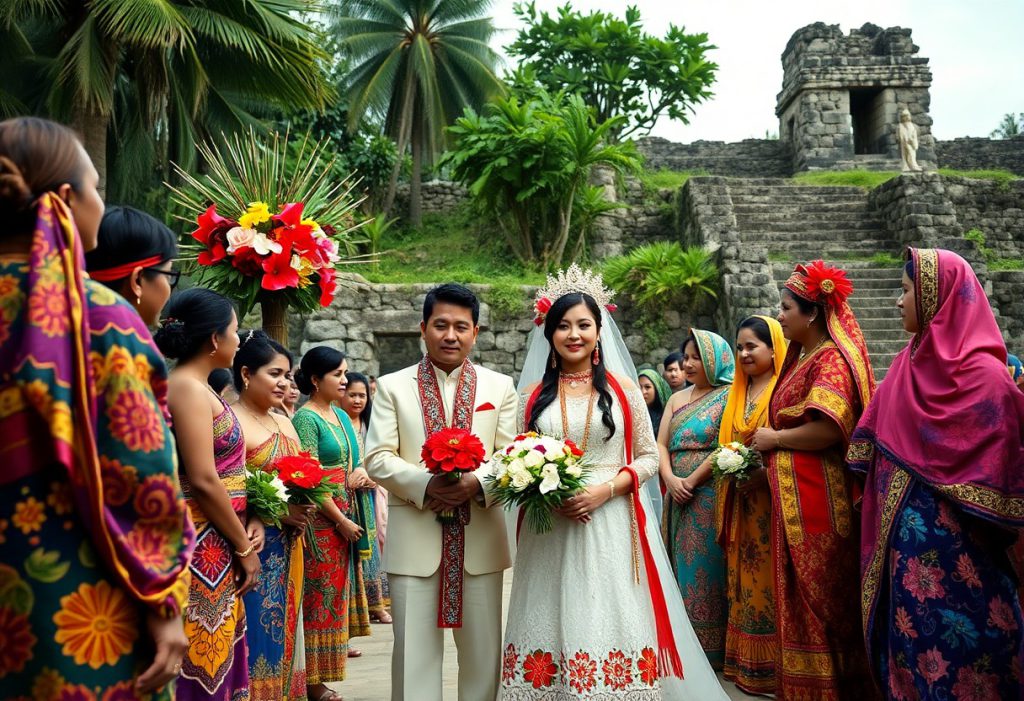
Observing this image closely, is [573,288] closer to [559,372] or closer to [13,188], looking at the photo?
[559,372]

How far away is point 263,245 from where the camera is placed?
4062mm

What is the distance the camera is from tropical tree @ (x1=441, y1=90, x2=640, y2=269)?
14359 mm

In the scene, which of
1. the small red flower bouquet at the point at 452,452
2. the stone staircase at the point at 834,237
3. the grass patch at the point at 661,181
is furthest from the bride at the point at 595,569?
the grass patch at the point at 661,181

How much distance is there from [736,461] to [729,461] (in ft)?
0.12

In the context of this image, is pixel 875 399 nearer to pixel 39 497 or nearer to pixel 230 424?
pixel 230 424

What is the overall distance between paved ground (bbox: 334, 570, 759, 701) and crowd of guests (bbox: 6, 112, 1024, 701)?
5.9 inches

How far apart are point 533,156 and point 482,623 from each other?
11435 mm

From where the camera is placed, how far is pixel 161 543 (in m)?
1.89

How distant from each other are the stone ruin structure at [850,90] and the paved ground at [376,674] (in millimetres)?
17661

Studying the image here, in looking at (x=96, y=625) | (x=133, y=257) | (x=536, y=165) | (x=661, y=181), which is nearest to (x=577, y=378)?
(x=133, y=257)

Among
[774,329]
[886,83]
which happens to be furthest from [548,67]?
[774,329]

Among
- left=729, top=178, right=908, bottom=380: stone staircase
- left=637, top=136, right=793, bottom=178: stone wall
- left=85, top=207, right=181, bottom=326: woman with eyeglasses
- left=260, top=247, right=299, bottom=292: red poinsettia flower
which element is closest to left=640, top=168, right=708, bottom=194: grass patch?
left=729, top=178, right=908, bottom=380: stone staircase

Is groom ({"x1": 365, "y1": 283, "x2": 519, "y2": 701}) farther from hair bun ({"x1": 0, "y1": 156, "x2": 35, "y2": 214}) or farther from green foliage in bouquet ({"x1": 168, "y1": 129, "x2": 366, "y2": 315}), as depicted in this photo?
hair bun ({"x1": 0, "y1": 156, "x2": 35, "y2": 214})

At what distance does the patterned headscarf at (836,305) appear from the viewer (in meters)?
4.29
